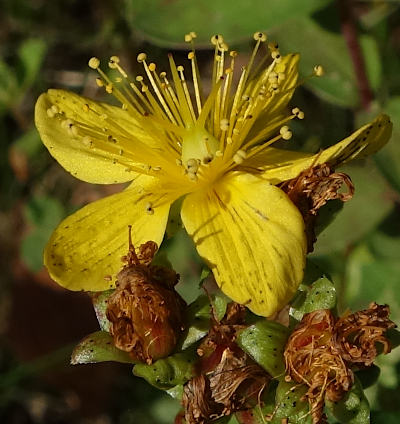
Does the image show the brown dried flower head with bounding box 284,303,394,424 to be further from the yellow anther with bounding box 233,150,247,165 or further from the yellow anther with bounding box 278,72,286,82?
Answer: the yellow anther with bounding box 278,72,286,82

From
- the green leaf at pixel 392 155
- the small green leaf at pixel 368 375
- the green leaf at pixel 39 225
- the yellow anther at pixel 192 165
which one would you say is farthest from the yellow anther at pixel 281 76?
the green leaf at pixel 39 225

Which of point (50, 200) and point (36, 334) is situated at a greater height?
point (50, 200)

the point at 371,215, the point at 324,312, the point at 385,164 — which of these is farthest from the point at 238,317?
the point at 371,215

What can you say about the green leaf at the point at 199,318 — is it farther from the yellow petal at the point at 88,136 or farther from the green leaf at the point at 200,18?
the green leaf at the point at 200,18

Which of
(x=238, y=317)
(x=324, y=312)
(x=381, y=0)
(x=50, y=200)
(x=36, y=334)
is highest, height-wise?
(x=381, y=0)

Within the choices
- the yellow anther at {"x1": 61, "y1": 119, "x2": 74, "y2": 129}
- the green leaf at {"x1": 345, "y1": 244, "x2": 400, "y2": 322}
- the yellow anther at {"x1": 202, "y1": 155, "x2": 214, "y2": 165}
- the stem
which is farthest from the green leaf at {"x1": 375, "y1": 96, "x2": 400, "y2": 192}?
the yellow anther at {"x1": 61, "y1": 119, "x2": 74, "y2": 129}

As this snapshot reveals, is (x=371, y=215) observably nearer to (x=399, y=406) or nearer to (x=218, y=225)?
(x=399, y=406)

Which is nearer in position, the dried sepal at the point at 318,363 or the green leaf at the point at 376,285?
the dried sepal at the point at 318,363
